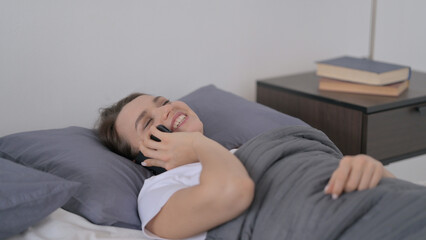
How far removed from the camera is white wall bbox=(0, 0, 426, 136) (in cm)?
164

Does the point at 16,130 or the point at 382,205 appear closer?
the point at 382,205

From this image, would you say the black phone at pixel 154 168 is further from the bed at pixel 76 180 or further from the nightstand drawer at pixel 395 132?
the nightstand drawer at pixel 395 132

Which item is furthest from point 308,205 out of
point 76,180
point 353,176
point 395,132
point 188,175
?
point 395,132

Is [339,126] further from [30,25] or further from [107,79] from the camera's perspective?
[30,25]

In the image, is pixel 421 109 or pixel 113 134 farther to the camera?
pixel 421 109

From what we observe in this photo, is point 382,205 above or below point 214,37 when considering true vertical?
below

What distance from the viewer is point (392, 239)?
101cm

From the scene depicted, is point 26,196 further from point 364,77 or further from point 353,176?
point 364,77

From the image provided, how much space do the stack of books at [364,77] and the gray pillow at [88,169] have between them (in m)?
0.90

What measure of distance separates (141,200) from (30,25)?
2.44ft

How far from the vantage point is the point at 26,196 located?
3.50 ft

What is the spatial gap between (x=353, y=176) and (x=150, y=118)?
61 cm

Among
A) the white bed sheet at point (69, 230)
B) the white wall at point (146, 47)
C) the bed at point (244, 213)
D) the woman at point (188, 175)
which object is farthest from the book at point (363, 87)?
the white bed sheet at point (69, 230)

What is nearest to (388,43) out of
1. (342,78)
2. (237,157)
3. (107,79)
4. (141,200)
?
(342,78)
